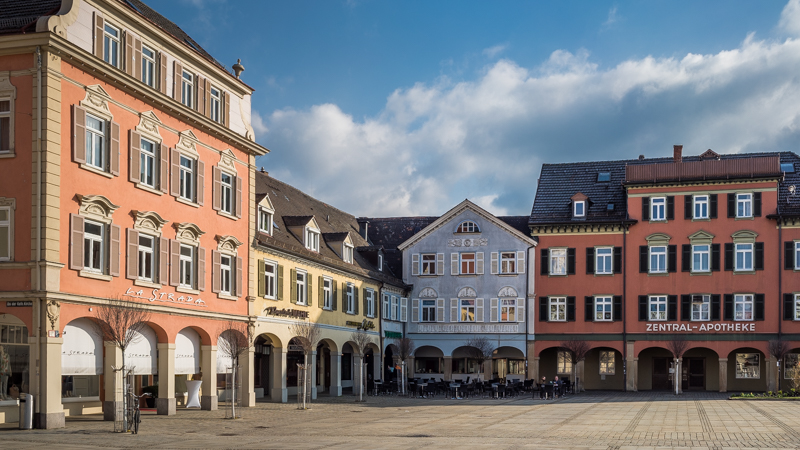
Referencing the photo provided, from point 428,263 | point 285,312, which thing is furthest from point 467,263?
point 285,312

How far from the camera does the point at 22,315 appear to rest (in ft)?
83.5

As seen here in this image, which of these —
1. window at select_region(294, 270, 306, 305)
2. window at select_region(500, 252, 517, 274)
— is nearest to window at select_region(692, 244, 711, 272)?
window at select_region(500, 252, 517, 274)

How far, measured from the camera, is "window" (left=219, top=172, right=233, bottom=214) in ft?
121

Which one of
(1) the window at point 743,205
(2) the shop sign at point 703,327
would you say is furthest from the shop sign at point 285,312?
(1) the window at point 743,205

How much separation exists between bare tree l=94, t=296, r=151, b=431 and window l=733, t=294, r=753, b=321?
38.7 m

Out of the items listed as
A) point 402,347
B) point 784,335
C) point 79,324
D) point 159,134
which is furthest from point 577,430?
point 784,335

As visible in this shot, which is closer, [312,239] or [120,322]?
[120,322]

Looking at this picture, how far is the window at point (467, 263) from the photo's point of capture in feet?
198

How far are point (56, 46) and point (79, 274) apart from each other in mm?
6642

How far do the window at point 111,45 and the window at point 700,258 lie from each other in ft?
127

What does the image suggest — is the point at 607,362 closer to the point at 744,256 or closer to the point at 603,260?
the point at 603,260

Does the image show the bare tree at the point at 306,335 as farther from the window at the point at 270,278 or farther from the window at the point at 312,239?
the window at the point at 312,239

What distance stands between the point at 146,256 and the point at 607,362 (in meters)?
36.8

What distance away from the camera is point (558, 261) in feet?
192
